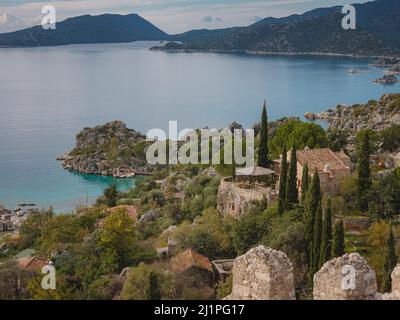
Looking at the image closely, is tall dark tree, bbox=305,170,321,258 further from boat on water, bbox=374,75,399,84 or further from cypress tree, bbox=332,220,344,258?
boat on water, bbox=374,75,399,84

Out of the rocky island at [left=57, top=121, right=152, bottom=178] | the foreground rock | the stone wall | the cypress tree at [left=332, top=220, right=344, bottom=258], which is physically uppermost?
the foreground rock

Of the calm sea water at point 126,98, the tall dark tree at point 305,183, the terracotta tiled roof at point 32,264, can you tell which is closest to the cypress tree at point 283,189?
the tall dark tree at point 305,183

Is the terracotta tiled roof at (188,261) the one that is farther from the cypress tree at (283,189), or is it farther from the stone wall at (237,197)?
the stone wall at (237,197)

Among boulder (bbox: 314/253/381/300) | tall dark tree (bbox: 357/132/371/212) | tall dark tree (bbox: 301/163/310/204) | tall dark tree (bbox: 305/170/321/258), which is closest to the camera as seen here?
boulder (bbox: 314/253/381/300)

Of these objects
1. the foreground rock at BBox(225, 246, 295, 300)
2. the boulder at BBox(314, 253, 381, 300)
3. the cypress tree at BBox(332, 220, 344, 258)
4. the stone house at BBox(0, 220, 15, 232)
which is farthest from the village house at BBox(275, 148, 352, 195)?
the stone house at BBox(0, 220, 15, 232)

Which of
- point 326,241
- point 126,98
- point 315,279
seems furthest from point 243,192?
point 126,98

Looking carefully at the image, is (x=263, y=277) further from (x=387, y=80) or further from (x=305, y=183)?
(x=387, y=80)

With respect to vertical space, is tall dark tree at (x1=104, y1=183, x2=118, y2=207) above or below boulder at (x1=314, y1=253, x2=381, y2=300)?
below
